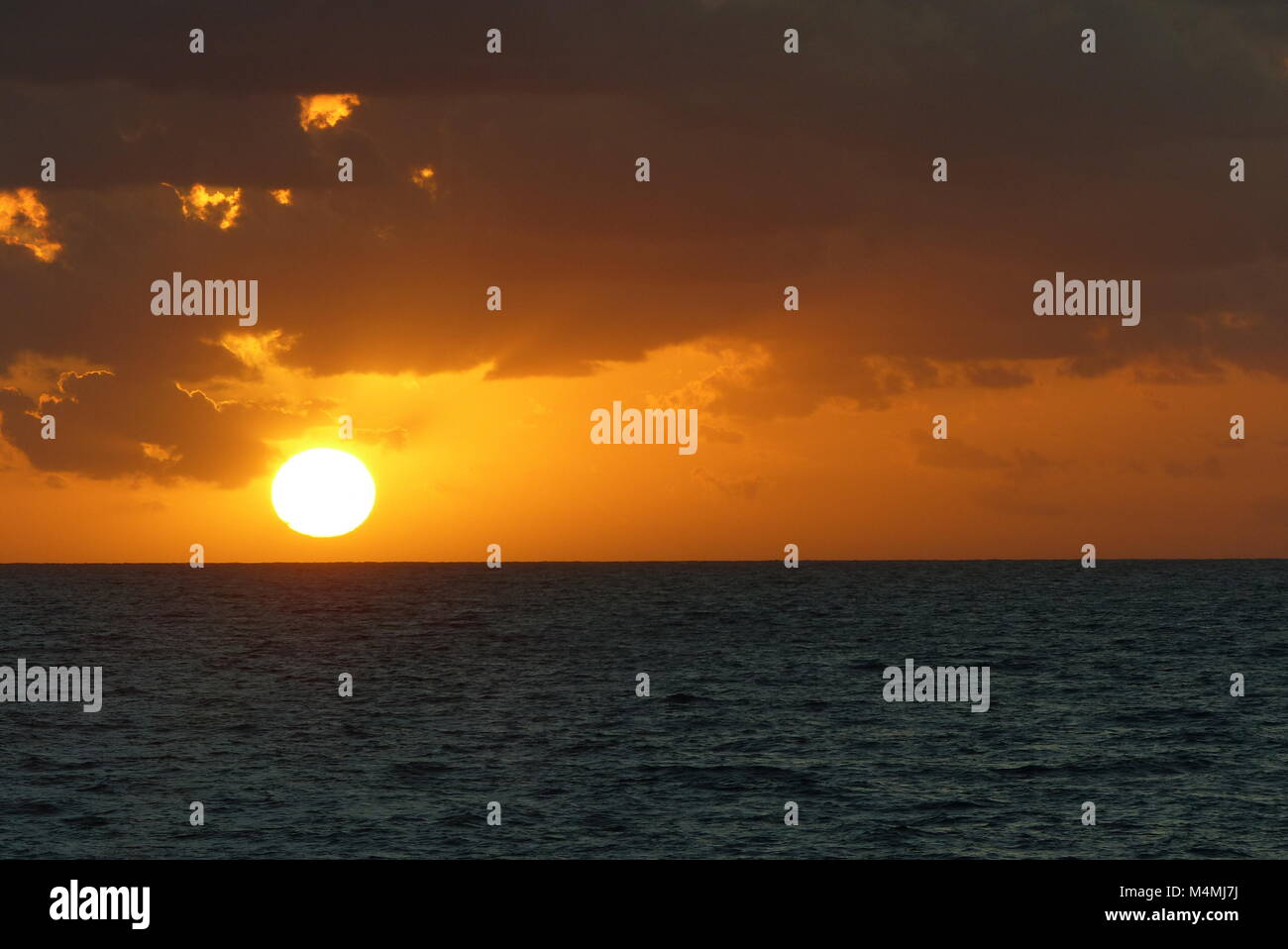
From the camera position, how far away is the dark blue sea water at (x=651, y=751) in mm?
38812

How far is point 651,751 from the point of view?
53.5m

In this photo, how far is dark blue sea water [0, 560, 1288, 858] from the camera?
1528 inches

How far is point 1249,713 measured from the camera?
212 feet

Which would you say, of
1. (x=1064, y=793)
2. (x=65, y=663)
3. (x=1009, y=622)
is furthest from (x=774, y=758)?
(x=1009, y=622)

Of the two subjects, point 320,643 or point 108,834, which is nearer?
point 108,834

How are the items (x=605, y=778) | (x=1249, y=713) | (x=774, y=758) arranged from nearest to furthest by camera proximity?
(x=605, y=778), (x=774, y=758), (x=1249, y=713)

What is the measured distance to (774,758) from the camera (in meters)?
51.3

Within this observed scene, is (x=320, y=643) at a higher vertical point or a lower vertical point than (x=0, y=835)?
higher
